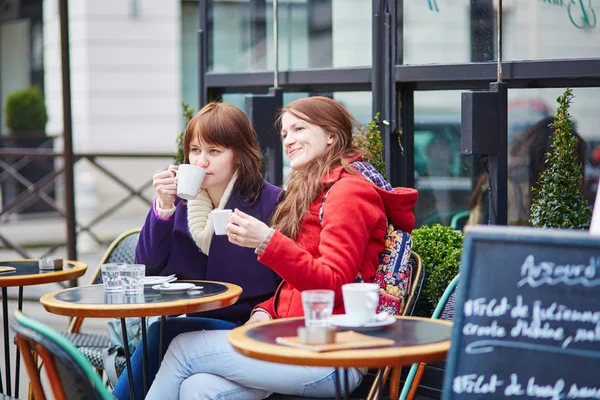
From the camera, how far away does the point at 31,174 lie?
595 inches

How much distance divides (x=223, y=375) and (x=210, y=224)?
2.48 feet

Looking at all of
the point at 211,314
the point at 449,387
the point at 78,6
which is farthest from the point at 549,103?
the point at 78,6

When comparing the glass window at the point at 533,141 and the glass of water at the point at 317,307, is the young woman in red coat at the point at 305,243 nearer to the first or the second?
the glass of water at the point at 317,307

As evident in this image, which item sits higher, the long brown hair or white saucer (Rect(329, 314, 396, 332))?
the long brown hair

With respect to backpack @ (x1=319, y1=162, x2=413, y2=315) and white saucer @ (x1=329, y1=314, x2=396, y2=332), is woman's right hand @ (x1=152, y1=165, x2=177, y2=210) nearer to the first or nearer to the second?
backpack @ (x1=319, y1=162, x2=413, y2=315)

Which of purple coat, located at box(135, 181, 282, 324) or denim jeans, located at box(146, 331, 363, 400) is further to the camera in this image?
purple coat, located at box(135, 181, 282, 324)

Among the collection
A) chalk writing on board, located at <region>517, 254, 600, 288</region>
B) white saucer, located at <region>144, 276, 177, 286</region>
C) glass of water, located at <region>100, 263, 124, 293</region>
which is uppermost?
chalk writing on board, located at <region>517, 254, 600, 288</region>

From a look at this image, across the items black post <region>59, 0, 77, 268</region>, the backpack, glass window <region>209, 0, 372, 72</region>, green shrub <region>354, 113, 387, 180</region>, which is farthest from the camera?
black post <region>59, 0, 77, 268</region>

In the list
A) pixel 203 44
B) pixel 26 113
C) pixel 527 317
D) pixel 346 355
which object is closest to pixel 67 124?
pixel 203 44

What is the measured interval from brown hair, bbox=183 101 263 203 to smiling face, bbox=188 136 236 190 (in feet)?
0.06

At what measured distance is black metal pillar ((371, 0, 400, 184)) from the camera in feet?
15.1

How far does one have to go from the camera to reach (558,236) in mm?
2410

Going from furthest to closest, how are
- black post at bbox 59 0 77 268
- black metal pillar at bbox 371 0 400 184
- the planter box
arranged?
the planter box < black post at bbox 59 0 77 268 < black metal pillar at bbox 371 0 400 184

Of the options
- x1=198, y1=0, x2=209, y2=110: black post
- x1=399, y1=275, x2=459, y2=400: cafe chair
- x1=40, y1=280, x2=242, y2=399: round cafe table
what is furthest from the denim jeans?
x1=198, y1=0, x2=209, y2=110: black post
